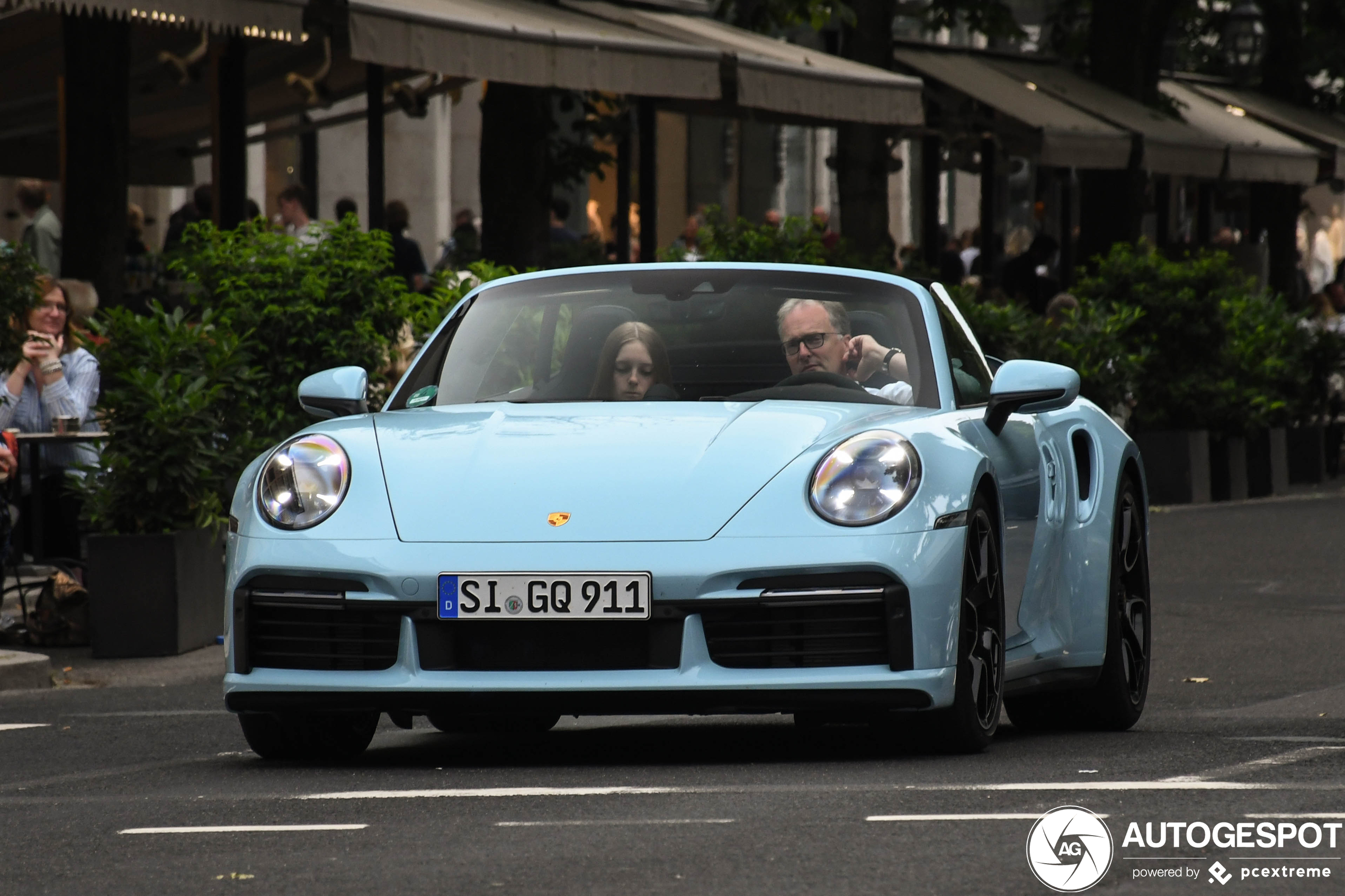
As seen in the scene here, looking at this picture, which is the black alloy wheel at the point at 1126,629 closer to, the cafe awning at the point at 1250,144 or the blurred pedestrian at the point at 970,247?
the cafe awning at the point at 1250,144

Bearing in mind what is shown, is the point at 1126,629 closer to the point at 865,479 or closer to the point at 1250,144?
the point at 865,479

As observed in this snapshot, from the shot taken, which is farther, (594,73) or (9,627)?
(594,73)

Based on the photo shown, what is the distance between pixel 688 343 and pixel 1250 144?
20709 mm

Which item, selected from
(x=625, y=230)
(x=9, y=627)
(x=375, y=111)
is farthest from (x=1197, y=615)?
(x=625, y=230)

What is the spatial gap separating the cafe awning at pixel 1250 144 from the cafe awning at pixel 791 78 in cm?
838

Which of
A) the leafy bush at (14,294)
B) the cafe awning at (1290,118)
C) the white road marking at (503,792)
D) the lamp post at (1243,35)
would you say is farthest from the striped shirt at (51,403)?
the lamp post at (1243,35)

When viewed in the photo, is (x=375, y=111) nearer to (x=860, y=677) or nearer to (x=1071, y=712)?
(x=1071, y=712)

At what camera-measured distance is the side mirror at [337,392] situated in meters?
7.26

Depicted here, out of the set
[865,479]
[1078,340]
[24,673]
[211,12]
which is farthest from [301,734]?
[1078,340]

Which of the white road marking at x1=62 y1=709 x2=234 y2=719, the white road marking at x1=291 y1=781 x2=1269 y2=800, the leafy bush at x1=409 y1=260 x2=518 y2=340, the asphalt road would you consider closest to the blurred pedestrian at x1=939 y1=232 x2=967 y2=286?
the leafy bush at x1=409 y1=260 x2=518 y2=340

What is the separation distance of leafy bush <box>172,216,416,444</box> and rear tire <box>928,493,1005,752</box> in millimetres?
5649

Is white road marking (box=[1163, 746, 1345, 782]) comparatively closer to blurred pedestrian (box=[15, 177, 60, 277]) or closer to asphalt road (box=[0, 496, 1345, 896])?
asphalt road (box=[0, 496, 1345, 896])

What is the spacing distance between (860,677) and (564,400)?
1.36 metres

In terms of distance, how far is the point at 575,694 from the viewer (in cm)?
622
